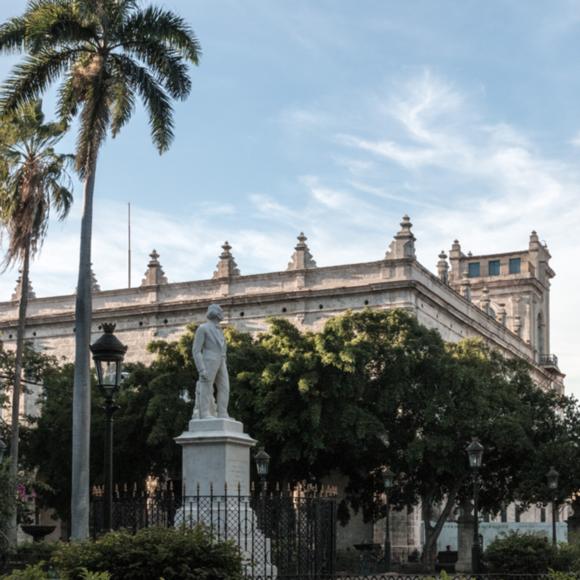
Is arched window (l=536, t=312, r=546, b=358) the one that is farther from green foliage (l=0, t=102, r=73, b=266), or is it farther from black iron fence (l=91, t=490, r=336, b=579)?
black iron fence (l=91, t=490, r=336, b=579)

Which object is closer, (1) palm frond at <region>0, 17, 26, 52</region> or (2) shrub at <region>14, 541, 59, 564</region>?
(2) shrub at <region>14, 541, 59, 564</region>

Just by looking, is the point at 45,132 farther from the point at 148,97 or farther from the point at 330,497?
the point at 330,497

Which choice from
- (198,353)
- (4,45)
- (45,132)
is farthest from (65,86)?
(198,353)

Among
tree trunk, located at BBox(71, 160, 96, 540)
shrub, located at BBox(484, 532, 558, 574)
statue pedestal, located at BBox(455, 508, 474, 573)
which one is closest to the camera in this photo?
tree trunk, located at BBox(71, 160, 96, 540)

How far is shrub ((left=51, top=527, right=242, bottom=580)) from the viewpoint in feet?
46.9

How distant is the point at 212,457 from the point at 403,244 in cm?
3441

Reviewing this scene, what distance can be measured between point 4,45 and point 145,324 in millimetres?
31046

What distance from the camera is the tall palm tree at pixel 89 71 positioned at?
28078 mm

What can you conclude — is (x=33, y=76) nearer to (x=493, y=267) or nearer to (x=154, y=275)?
(x=154, y=275)

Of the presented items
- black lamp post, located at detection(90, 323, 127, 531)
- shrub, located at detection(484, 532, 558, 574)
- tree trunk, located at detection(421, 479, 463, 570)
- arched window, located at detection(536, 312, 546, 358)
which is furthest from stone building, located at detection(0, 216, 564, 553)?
black lamp post, located at detection(90, 323, 127, 531)

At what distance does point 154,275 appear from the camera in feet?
194

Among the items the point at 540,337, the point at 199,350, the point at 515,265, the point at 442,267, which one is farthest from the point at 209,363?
the point at 515,265

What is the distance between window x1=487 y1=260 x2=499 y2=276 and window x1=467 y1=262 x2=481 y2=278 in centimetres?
88

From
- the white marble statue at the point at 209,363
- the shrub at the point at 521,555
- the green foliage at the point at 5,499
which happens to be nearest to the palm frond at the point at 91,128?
the green foliage at the point at 5,499
